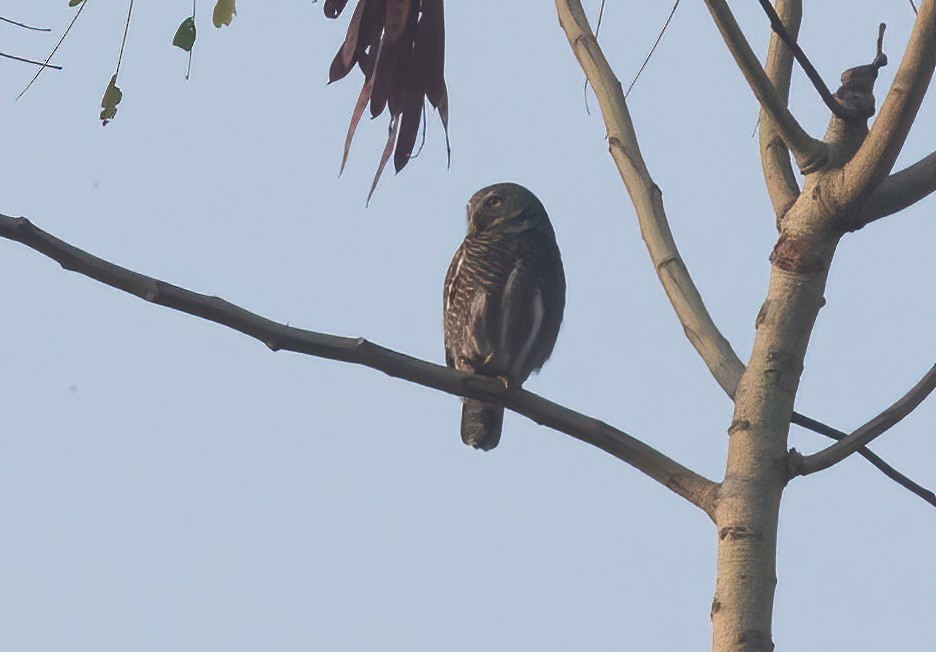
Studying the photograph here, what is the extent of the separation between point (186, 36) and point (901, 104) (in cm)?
144

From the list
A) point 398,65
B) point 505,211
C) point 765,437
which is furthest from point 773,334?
point 505,211

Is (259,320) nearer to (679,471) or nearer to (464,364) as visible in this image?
(679,471)

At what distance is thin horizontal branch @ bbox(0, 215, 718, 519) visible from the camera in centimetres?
222

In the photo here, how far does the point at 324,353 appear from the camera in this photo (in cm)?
235

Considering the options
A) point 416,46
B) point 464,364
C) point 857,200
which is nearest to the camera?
point 857,200

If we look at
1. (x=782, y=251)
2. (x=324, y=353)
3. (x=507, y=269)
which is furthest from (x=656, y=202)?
(x=507, y=269)

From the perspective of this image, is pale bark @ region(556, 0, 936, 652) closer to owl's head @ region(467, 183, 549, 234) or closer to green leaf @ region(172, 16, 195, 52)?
green leaf @ region(172, 16, 195, 52)

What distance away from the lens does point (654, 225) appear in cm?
312

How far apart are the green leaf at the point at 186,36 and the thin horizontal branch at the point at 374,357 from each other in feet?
2.21

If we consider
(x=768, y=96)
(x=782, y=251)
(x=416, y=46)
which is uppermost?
(x=416, y=46)

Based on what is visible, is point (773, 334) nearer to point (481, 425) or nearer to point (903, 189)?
point (903, 189)

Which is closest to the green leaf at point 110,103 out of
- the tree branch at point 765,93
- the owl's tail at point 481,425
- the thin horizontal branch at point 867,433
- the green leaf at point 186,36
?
the green leaf at point 186,36

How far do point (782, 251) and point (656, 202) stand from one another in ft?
2.01

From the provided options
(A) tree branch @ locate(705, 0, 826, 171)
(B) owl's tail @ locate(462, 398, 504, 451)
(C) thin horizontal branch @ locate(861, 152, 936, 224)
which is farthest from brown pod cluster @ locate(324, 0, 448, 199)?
(B) owl's tail @ locate(462, 398, 504, 451)
